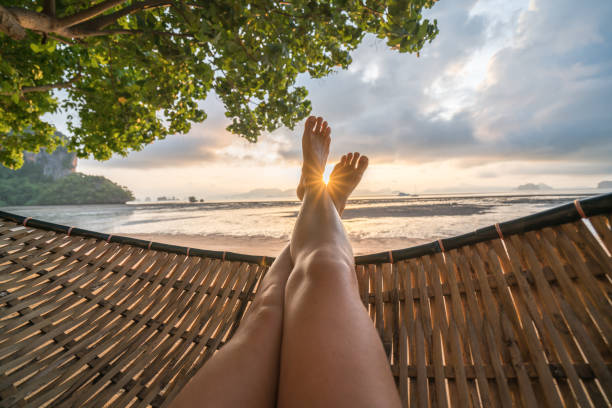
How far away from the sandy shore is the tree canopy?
8.44ft

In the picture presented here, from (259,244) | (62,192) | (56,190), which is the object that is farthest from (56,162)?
(259,244)

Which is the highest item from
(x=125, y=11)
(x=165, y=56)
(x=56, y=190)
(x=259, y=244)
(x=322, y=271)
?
(x=125, y=11)

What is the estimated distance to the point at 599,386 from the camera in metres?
0.73

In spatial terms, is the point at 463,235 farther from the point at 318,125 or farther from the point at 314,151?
the point at 318,125

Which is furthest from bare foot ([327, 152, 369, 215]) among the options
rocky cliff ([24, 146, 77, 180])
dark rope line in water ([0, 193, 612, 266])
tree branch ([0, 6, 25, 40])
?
rocky cliff ([24, 146, 77, 180])

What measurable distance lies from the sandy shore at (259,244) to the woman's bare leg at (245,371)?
12.2ft

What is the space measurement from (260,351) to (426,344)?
2.73 ft

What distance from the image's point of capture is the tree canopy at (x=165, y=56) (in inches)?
58.4

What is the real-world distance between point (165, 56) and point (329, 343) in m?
2.12

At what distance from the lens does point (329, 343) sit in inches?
22.7

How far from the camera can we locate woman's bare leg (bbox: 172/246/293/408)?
0.57 metres

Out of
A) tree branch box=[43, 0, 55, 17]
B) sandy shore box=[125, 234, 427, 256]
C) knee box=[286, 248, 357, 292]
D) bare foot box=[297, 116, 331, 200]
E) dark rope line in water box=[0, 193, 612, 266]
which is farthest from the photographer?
sandy shore box=[125, 234, 427, 256]

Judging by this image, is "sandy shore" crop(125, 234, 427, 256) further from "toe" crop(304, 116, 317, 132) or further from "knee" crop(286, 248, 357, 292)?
"knee" crop(286, 248, 357, 292)

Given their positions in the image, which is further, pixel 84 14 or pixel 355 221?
pixel 355 221
